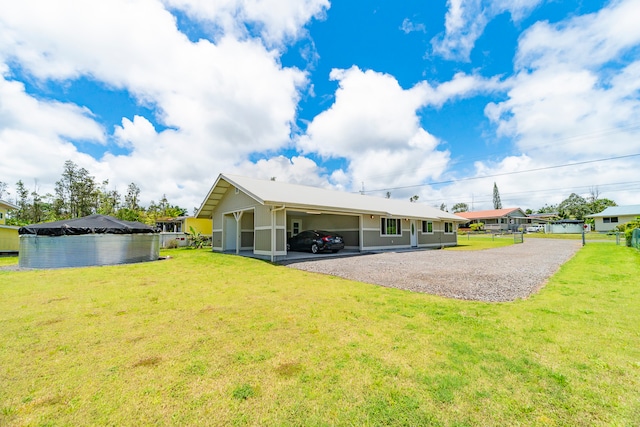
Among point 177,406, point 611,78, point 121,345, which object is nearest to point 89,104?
point 121,345

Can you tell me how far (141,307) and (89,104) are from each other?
15.4 meters

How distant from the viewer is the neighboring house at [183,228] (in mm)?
21842

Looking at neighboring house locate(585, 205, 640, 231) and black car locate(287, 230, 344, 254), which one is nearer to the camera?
black car locate(287, 230, 344, 254)

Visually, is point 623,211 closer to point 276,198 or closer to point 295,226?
point 295,226

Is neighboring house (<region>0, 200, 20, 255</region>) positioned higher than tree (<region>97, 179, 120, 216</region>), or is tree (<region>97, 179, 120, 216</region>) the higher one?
tree (<region>97, 179, 120, 216</region>)

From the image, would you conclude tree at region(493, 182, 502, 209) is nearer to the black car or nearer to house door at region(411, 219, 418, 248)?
house door at region(411, 219, 418, 248)

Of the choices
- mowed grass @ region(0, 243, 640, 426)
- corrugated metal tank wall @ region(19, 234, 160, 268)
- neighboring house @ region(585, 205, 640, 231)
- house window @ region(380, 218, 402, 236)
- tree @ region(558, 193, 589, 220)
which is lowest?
mowed grass @ region(0, 243, 640, 426)

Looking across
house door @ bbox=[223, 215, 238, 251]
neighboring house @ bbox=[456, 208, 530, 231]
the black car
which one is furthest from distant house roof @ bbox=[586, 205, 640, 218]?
house door @ bbox=[223, 215, 238, 251]

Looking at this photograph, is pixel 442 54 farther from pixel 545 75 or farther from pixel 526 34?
pixel 545 75

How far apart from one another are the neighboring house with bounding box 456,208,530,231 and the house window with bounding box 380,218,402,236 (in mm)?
40368

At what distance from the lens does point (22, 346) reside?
3592 millimetres

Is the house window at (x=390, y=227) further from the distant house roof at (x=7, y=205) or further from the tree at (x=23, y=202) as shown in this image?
the tree at (x=23, y=202)

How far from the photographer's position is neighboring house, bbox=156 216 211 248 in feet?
71.7

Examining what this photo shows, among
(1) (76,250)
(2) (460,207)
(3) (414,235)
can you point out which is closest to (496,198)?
(2) (460,207)
